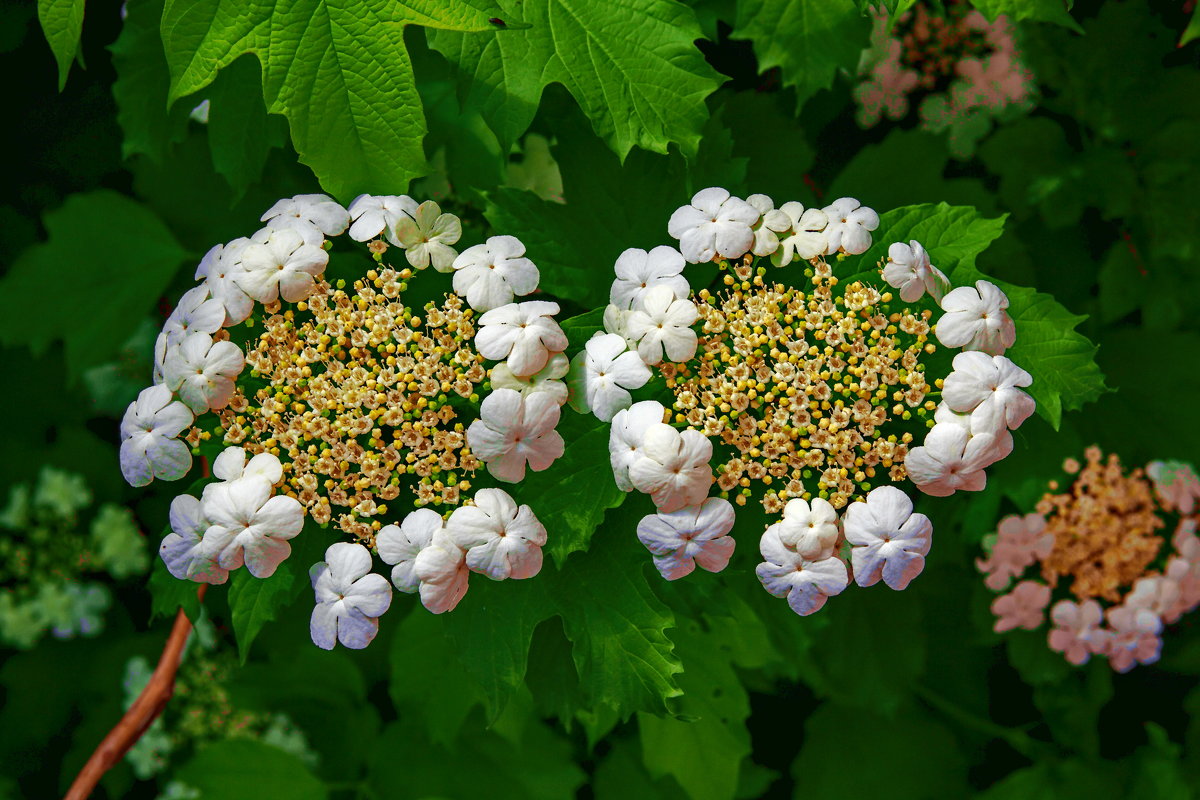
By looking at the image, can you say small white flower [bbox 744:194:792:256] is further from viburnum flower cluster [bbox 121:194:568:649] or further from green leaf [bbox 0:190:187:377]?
green leaf [bbox 0:190:187:377]

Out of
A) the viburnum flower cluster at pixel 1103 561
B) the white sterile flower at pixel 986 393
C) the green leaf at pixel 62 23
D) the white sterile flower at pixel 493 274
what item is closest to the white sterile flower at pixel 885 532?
the white sterile flower at pixel 986 393

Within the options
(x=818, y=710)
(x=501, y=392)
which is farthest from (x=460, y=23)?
(x=818, y=710)

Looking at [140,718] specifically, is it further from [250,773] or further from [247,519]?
[247,519]

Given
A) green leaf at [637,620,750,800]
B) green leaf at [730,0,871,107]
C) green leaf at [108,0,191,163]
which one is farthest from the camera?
green leaf at [637,620,750,800]

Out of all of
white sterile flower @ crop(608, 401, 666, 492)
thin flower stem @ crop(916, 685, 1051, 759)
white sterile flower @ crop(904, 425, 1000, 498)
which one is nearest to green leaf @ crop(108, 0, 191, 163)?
white sterile flower @ crop(608, 401, 666, 492)

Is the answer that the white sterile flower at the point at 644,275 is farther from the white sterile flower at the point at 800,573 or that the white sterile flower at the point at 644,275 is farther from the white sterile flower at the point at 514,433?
the white sterile flower at the point at 800,573

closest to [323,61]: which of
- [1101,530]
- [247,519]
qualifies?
[247,519]

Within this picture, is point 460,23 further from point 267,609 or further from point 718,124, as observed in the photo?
point 267,609
